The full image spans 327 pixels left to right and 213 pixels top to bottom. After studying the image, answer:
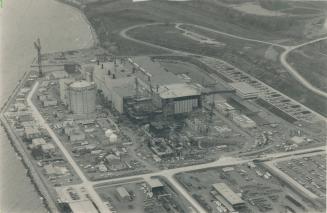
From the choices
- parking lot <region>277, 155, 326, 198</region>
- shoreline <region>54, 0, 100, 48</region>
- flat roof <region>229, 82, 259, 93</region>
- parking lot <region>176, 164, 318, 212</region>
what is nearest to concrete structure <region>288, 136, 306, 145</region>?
parking lot <region>277, 155, 326, 198</region>

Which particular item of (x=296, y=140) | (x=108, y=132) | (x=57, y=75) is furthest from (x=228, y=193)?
(x=57, y=75)

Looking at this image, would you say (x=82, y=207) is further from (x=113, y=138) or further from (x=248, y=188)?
(x=248, y=188)

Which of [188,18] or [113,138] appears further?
[188,18]

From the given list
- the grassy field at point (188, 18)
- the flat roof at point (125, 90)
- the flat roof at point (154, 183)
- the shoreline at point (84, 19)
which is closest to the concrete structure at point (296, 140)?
the flat roof at point (154, 183)

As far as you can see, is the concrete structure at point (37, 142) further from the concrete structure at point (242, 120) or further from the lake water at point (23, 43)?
the concrete structure at point (242, 120)

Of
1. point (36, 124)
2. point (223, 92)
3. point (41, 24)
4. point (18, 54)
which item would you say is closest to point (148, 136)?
point (36, 124)

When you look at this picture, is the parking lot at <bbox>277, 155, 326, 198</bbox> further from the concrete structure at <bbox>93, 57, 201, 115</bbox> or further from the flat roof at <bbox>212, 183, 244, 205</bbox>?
the concrete structure at <bbox>93, 57, 201, 115</bbox>
